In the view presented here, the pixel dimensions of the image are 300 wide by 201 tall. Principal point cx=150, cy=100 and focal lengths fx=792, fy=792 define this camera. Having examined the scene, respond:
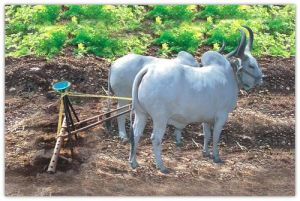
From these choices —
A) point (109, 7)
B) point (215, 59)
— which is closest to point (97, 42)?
point (109, 7)

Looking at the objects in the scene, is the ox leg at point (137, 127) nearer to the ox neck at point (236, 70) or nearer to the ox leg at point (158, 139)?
the ox leg at point (158, 139)

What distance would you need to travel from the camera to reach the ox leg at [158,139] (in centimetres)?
827

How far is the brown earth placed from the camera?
27.4ft

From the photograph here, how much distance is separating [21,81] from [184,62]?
2.17m

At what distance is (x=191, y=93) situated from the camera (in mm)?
8305

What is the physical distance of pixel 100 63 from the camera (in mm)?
10109

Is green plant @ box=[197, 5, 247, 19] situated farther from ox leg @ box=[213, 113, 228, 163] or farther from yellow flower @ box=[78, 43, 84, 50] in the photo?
ox leg @ box=[213, 113, 228, 163]

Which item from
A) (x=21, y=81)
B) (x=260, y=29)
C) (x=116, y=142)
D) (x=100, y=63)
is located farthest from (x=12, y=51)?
(x=260, y=29)

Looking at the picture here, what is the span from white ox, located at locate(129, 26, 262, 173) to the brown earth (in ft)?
0.87

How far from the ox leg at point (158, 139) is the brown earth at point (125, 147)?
8 centimetres

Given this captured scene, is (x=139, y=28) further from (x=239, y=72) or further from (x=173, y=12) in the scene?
(x=239, y=72)

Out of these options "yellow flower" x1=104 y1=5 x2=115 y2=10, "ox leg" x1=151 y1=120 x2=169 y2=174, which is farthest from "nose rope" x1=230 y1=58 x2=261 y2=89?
"yellow flower" x1=104 y1=5 x2=115 y2=10

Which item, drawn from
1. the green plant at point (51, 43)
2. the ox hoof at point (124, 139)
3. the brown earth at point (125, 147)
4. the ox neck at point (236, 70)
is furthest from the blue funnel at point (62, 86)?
the ox neck at point (236, 70)

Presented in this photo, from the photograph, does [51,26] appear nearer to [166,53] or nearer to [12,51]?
[12,51]
